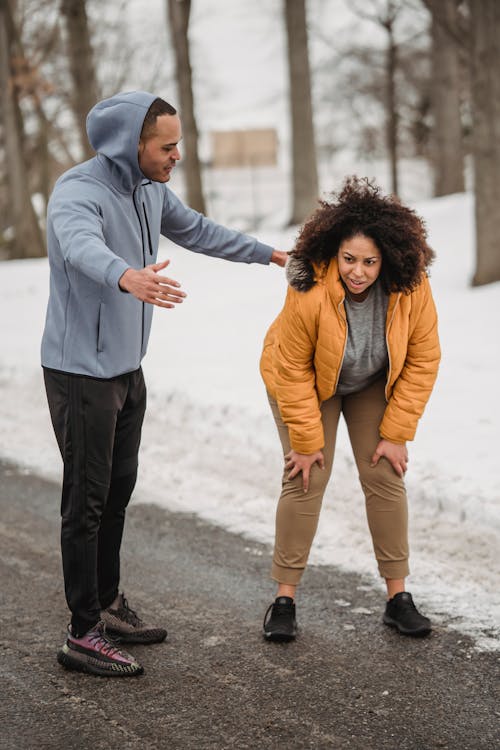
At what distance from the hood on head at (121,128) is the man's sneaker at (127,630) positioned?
1.71 metres

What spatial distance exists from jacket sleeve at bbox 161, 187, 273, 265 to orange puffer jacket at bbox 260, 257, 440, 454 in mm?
358

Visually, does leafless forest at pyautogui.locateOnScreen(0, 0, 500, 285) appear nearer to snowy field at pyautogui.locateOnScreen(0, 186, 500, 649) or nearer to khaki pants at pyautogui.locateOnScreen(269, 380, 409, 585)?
snowy field at pyautogui.locateOnScreen(0, 186, 500, 649)

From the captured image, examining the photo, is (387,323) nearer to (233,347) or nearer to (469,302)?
(233,347)

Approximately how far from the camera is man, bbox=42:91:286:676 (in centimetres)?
346

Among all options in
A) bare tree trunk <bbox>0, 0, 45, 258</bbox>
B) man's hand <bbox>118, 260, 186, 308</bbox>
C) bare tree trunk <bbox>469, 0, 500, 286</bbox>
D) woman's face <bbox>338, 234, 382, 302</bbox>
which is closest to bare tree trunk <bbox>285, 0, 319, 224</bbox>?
bare tree trunk <bbox>0, 0, 45, 258</bbox>

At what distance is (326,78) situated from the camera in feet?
131

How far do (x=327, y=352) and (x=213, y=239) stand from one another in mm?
765

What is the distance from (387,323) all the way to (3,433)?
4918 mm

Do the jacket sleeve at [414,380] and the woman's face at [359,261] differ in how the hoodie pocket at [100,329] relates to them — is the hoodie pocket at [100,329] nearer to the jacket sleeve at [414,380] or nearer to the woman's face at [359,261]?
the woman's face at [359,261]

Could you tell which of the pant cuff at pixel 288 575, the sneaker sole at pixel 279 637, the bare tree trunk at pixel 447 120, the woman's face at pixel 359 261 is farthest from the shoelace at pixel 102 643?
the bare tree trunk at pixel 447 120

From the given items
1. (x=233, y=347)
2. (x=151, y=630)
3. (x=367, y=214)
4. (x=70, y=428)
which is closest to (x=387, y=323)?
(x=367, y=214)

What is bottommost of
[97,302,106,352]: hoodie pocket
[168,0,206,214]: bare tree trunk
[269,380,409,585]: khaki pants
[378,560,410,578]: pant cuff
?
[378,560,410,578]: pant cuff

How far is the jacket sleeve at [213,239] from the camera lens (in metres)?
4.09

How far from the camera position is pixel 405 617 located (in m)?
3.98
